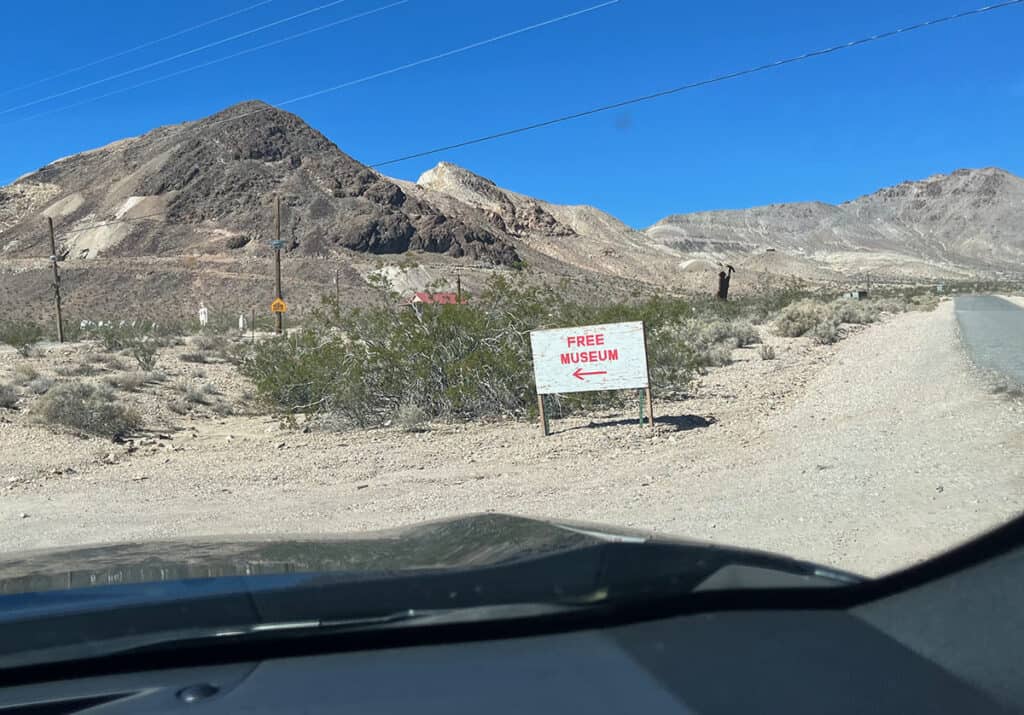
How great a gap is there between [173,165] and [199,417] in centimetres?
8516


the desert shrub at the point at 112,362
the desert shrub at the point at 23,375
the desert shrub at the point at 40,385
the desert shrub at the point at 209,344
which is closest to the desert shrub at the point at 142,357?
the desert shrub at the point at 112,362

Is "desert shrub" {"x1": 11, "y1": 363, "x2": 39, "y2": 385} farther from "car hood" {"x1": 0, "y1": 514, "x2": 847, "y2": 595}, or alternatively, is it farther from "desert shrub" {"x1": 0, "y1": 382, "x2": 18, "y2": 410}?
"car hood" {"x1": 0, "y1": 514, "x2": 847, "y2": 595}

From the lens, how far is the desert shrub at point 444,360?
50.5ft

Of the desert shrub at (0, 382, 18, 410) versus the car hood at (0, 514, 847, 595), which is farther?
the desert shrub at (0, 382, 18, 410)

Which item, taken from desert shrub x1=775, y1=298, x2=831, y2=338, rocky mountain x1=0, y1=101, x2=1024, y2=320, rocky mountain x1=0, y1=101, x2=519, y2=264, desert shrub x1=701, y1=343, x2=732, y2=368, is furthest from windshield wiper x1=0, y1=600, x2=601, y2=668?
rocky mountain x1=0, y1=101, x2=519, y2=264

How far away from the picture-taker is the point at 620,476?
10.6 meters

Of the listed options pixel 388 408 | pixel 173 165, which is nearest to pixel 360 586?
pixel 388 408

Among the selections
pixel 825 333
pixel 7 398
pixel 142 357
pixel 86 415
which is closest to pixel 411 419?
pixel 86 415

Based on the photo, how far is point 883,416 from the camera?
42.5 feet

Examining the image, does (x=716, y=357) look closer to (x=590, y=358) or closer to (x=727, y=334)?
(x=727, y=334)

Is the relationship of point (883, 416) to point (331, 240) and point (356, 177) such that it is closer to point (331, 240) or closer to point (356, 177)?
point (331, 240)

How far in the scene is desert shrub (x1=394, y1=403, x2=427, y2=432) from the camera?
1468 centimetres

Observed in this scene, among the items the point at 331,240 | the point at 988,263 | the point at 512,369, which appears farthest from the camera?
the point at 988,263

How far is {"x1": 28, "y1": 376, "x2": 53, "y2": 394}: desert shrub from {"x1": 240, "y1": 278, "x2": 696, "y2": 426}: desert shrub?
5576 millimetres
